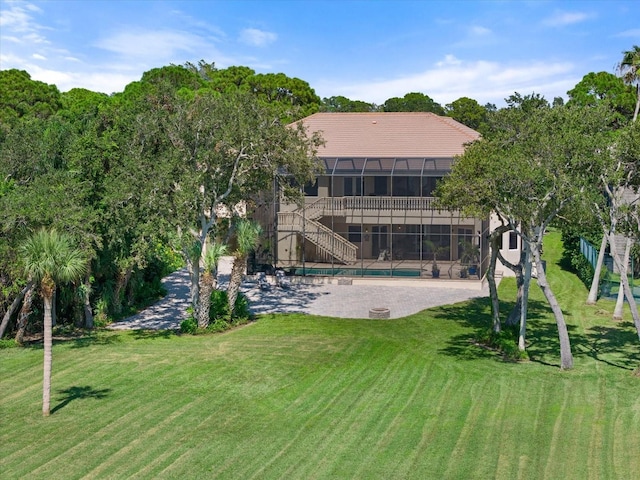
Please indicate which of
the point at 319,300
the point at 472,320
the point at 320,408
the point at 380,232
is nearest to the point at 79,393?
the point at 320,408

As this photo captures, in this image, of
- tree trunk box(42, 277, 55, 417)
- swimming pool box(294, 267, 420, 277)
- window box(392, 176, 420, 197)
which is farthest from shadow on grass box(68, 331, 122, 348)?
window box(392, 176, 420, 197)

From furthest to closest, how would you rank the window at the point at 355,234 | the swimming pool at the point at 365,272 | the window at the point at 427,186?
1. the window at the point at 355,234
2. the window at the point at 427,186
3. the swimming pool at the point at 365,272

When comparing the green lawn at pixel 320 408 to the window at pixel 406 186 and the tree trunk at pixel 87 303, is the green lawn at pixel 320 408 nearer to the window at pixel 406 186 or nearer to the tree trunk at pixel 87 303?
the tree trunk at pixel 87 303

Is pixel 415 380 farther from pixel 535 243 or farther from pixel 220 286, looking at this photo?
pixel 220 286

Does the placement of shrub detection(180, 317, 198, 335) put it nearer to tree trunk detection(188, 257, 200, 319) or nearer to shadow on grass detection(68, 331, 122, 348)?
tree trunk detection(188, 257, 200, 319)

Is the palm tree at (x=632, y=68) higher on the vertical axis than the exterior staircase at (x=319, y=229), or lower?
higher

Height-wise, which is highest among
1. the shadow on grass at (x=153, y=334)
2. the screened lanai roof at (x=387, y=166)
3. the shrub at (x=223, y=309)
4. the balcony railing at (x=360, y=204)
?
the screened lanai roof at (x=387, y=166)

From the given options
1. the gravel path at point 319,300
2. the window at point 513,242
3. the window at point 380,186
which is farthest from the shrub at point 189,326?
the window at point 513,242

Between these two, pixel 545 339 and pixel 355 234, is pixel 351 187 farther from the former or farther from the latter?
pixel 545 339
